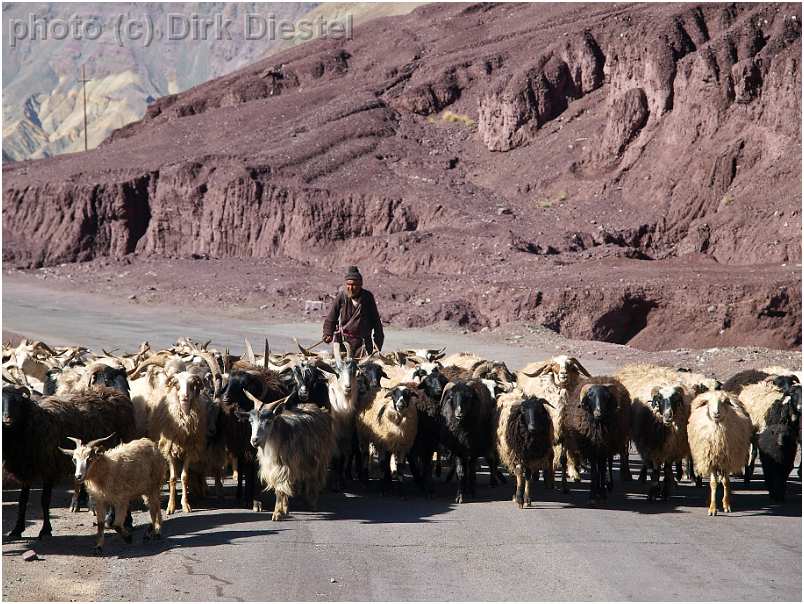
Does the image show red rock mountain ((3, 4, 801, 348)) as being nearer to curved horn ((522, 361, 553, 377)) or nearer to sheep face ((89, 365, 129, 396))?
curved horn ((522, 361, 553, 377))

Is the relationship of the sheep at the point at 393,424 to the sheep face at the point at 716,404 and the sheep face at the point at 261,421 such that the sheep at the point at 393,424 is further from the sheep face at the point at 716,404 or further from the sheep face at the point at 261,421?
the sheep face at the point at 716,404

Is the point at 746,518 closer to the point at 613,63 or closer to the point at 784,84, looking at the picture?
the point at 784,84

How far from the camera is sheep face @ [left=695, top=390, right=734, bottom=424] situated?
12141mm

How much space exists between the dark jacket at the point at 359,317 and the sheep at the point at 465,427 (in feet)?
8.96

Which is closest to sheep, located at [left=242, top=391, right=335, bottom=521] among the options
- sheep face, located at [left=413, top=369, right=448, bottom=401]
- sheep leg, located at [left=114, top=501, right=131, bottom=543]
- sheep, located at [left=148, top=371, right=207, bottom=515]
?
sheep, located at [left=148, top=371, right=207, bottom=515]

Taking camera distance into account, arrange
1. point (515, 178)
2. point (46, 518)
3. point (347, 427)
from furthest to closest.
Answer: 1. point (515, 178)
2. point (347, 427)
3. point (46, 518)

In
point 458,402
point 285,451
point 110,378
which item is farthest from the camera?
point 110,378

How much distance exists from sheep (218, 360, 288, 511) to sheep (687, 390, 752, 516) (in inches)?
178

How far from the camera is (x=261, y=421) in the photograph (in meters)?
11.5

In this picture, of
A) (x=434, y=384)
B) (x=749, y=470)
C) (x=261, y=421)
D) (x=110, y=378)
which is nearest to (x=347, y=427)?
(x=434, y=384)

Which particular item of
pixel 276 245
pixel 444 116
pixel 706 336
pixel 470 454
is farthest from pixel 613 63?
pixel 470 454

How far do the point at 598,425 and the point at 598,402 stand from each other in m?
0.28

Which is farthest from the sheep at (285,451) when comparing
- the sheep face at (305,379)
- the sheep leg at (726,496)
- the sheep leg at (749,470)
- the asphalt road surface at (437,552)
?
the sheep leg at (749,470)

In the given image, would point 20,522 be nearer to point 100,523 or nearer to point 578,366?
A: point 100,523
